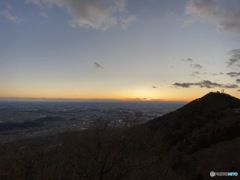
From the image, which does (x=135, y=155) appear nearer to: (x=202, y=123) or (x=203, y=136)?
(x=203, y=136)

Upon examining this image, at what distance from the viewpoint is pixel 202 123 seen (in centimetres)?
6894

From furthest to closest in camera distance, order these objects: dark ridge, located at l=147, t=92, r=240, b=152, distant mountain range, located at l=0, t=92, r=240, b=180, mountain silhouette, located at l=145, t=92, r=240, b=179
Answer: dark ridge, located at l=147, t=92, r=240, b=152 < mountain silhouette, located at l=145, t=92, r=240, b=179 < distant mountain range, located at l=0, t=92, r=240, b=180

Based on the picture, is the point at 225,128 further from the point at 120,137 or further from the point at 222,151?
the point at 120,137

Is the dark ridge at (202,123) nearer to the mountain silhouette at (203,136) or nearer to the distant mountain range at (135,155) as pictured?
the mountain silhouette at (203,136)

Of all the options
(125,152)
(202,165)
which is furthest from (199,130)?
(125,152)

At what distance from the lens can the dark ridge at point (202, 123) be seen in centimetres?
5208

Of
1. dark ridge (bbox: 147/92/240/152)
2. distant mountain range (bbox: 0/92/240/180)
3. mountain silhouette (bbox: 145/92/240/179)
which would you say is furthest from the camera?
dark ridge (bbox: 147/92/240/152)

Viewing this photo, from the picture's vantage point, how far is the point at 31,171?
3512 cm

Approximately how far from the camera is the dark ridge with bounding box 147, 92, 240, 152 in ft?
171

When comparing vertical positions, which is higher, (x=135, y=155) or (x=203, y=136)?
(x=135, y=155)

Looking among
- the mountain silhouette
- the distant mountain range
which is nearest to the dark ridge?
the mountain silhouette

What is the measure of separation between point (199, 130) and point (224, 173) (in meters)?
27.7

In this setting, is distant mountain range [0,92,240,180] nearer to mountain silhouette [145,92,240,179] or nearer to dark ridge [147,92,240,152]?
mountain silhouette [145,92,240,179]

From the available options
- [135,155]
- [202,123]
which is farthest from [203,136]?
[135,155]
